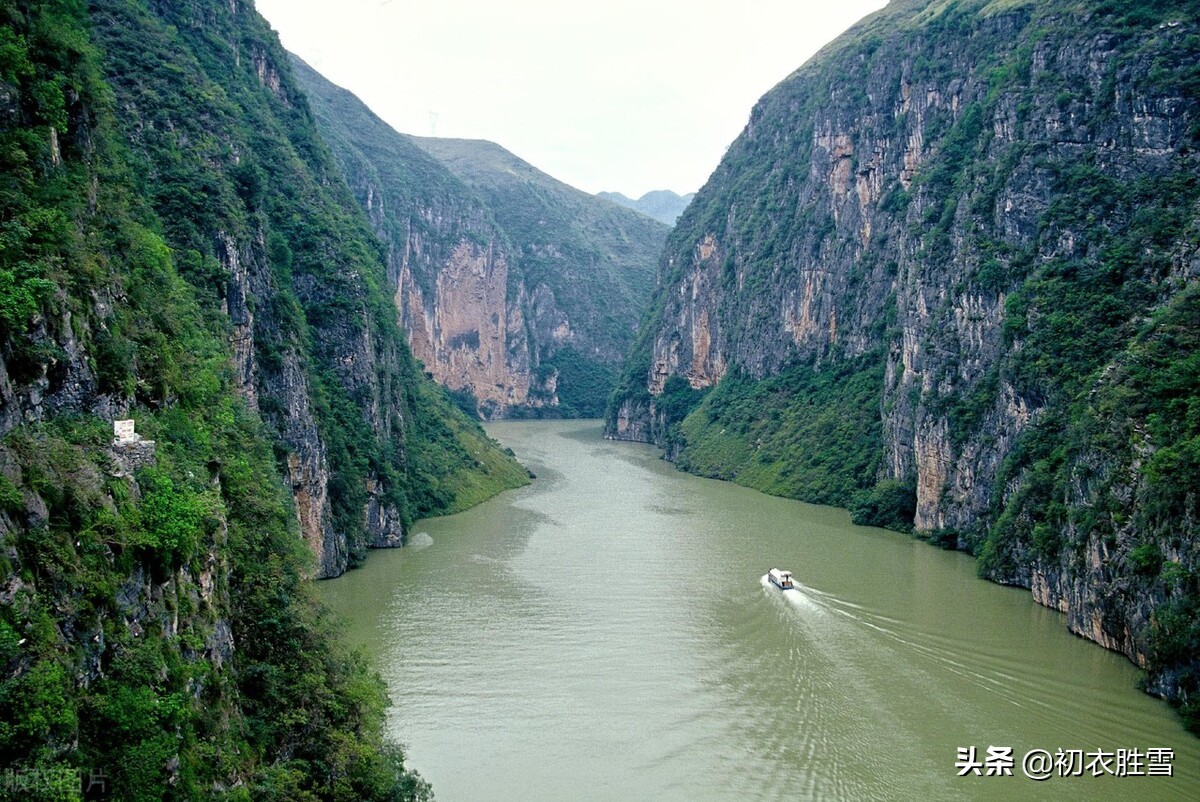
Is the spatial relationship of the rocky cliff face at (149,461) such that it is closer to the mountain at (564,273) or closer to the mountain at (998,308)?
the mountain at (998,308)

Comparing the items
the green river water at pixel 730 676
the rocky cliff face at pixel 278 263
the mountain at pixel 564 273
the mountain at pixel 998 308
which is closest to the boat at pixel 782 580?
the green river water at pixel 730 676

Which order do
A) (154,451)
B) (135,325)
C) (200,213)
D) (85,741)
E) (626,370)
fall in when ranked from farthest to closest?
(626,370) < (200,213) < (135,325) < (154,451) < (85,741)

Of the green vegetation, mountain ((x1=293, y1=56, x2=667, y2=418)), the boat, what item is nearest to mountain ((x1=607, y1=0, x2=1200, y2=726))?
the green vegetation

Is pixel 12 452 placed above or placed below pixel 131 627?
above

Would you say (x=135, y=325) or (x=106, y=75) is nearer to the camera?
(x=135, y=325)

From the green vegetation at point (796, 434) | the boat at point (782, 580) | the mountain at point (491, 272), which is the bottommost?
the boat at point (782, 580)

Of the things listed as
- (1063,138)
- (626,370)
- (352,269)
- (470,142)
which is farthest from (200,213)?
(470,142)

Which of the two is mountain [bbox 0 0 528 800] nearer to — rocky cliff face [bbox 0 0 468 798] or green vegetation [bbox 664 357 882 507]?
rocky cliff face [bbox 0 0 468 798]

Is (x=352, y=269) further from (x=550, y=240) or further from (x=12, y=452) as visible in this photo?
(x=550, y=240)
